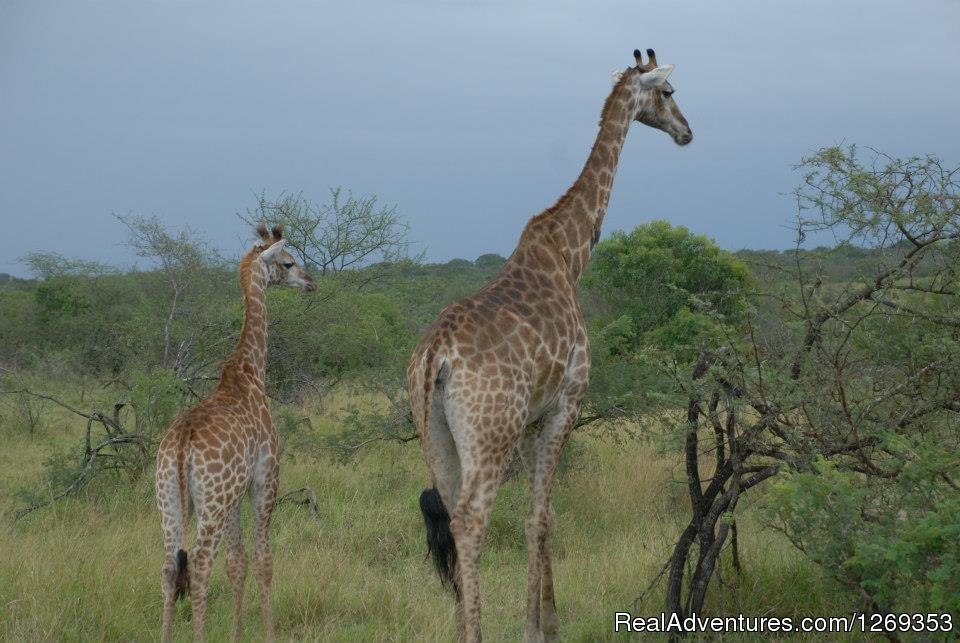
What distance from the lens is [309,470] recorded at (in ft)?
28.1

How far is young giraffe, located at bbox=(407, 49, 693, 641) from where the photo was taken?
13.9 ft

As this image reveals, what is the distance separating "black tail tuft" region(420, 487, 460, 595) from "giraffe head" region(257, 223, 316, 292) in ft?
8.79

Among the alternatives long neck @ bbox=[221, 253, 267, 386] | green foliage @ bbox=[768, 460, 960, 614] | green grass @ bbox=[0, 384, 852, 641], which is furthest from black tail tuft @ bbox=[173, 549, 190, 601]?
green foliage @ bbox=[768, 460, 960, 614]

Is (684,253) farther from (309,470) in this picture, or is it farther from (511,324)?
(511,324)

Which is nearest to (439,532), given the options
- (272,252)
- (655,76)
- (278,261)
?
(272,252)

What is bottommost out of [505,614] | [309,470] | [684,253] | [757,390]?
[505,614]

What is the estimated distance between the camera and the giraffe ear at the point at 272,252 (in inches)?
256

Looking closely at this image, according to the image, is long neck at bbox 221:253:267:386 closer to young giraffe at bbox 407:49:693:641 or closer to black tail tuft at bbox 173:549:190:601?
black tail tuft at bbox 173:549:190:601

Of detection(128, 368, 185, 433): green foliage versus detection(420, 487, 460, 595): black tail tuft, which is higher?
detection(128, 368, 185, 433): green foliage

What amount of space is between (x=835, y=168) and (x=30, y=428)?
9782 mm

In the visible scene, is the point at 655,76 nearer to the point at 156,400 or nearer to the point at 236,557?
the point at 236,557

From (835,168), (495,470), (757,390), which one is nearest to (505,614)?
(495,470)

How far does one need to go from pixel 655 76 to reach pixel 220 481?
3.46 meters

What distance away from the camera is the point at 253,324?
20.1 feet
